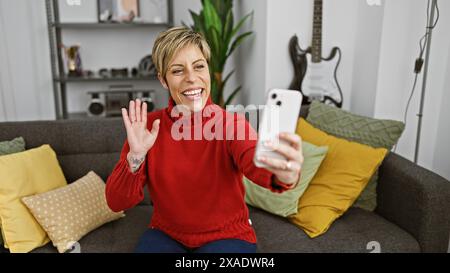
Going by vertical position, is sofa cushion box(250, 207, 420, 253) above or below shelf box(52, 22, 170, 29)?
below

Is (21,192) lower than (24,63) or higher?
lower

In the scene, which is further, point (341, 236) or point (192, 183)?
point (341, 236)

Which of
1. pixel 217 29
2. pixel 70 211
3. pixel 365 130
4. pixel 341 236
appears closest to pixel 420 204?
pixel 341 236

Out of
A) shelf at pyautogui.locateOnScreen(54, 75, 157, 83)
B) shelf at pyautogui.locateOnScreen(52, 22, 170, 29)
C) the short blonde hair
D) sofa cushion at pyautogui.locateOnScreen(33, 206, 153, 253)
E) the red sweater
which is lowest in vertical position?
sofa cushion at pyautogui.locateOnScreen(33, 206, 153, 253)

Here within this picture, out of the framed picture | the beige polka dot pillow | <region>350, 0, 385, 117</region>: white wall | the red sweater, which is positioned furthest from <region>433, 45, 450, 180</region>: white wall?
the framed picture

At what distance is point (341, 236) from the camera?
1474mm

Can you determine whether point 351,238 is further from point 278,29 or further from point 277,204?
point 278,29

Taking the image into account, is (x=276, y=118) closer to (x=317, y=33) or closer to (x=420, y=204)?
(x=420, y=204)

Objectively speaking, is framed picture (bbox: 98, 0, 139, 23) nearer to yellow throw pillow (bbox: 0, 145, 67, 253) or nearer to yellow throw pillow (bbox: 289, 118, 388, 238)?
yellow throw pillow (bbox: 0, 145, 67, 253)

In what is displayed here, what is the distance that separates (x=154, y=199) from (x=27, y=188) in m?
0.57

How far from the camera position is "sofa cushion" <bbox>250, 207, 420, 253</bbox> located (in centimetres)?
142

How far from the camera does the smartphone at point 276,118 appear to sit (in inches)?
25.1

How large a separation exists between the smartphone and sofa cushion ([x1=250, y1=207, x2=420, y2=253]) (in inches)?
34.3

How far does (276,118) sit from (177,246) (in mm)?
691
